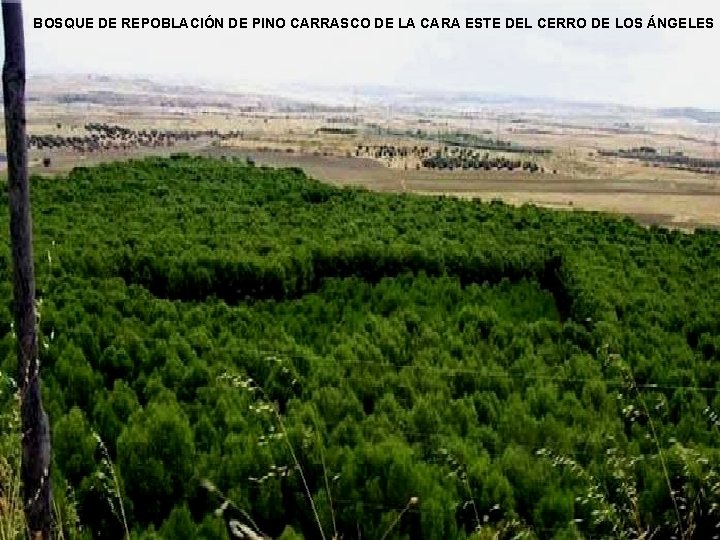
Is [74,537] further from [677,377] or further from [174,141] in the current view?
[174,141]

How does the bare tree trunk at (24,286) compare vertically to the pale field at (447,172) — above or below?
above

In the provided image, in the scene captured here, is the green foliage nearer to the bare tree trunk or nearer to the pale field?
the bare tree trunk

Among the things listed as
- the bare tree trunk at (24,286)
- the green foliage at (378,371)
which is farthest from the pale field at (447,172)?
the bare tree trunk at (24,286)

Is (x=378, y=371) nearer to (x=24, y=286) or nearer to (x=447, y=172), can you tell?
(x=24, y=286)

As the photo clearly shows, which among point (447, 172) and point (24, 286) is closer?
point (24, 286)

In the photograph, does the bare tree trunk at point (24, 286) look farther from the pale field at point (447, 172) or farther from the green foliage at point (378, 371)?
the pale field at point (447, 172)

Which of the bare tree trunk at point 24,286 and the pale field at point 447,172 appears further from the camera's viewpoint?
the pale field at point 447,172

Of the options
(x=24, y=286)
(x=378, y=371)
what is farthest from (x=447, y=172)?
(x=24, y=286)
